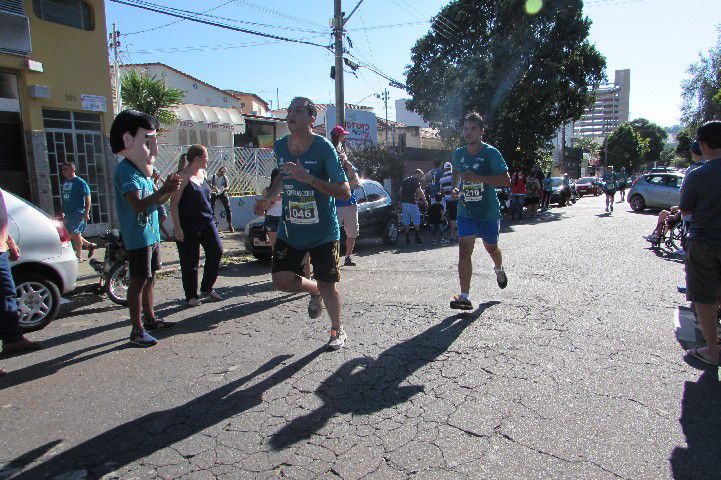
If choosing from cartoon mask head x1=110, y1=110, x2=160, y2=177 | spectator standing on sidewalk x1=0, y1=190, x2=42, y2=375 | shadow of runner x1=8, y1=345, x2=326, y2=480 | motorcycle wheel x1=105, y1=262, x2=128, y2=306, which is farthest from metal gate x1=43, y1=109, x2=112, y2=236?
shadow of runner x1=8, y1=345, x2=326, y2=480

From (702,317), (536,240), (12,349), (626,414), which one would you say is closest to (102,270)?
(12,349)

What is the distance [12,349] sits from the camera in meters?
4.10

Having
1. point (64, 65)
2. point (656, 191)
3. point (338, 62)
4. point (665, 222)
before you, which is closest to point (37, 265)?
point (64, 65)

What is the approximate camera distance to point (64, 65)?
11.6 meters

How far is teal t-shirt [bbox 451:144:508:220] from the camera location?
17.1ft

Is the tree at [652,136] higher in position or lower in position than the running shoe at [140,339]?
higher

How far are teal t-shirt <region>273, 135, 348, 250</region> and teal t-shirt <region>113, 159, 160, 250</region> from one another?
120cm

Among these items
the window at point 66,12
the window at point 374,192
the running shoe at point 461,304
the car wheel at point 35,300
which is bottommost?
the running shoe at point 461,304

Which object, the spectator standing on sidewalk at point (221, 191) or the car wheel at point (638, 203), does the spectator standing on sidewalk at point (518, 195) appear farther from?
the spectator standing on sidewalk at point (221, 191)

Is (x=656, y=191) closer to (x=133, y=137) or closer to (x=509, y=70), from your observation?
(x=509, y=70)

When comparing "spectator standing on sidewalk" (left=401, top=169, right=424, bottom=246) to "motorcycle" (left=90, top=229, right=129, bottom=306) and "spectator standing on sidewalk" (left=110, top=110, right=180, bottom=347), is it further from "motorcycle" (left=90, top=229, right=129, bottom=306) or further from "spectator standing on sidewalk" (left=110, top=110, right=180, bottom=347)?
"spectator standing on sidewalk" (left=110, top=110, right=180, bottom=347)

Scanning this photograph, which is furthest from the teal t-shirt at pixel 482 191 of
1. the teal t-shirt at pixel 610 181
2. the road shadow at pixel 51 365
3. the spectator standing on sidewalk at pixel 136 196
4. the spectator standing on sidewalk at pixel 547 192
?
the spectator standing on sidewalk at pixel 547 192

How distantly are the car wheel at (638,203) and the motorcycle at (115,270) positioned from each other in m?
18.3

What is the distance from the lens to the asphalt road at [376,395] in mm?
2576
